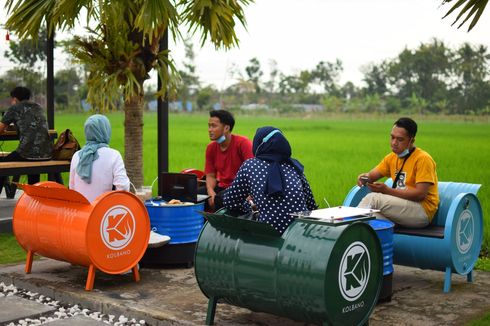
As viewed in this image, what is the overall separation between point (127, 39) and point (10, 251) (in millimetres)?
3016

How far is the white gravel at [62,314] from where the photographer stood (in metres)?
5.38

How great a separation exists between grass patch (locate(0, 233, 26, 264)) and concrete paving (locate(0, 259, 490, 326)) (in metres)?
0.49

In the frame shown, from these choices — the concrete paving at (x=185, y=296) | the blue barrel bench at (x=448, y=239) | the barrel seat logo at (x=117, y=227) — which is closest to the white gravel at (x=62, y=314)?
the concrete paving at (x=185, y=296)

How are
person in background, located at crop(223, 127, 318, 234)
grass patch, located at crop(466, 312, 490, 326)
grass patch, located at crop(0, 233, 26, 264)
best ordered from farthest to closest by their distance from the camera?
grass patch, located at crop(0, 233, 26, 264)
grass patch, located at crop(466, 312, 490, 326)
person in background, located at crop(223, 127, 318, 234)

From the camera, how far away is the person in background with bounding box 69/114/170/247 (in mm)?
6438

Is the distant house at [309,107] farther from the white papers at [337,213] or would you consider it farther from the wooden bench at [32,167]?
the white papers at [337,213]

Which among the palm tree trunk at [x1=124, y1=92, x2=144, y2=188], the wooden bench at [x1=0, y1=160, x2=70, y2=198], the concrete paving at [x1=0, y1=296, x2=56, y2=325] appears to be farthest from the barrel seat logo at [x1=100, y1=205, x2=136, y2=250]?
the palm tree trunk at [x1=124, y1=92, x2=144, y2=188]

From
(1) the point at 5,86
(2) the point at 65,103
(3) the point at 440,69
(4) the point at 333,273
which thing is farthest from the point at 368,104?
(4) the point at 333,273

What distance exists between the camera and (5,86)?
54.1 ft

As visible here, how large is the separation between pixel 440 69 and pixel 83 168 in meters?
24.6

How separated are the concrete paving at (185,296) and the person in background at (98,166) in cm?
49

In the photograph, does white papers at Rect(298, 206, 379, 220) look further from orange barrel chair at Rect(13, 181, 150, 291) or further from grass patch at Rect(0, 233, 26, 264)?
grass patch at Rect(0, 233, 26, 264)

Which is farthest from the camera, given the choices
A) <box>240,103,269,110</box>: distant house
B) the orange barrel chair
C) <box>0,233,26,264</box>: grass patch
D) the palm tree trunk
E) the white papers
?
<box>240,103,269,110</box>: distant house

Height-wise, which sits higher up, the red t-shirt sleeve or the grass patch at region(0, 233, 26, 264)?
the red t-shirt sleeve
